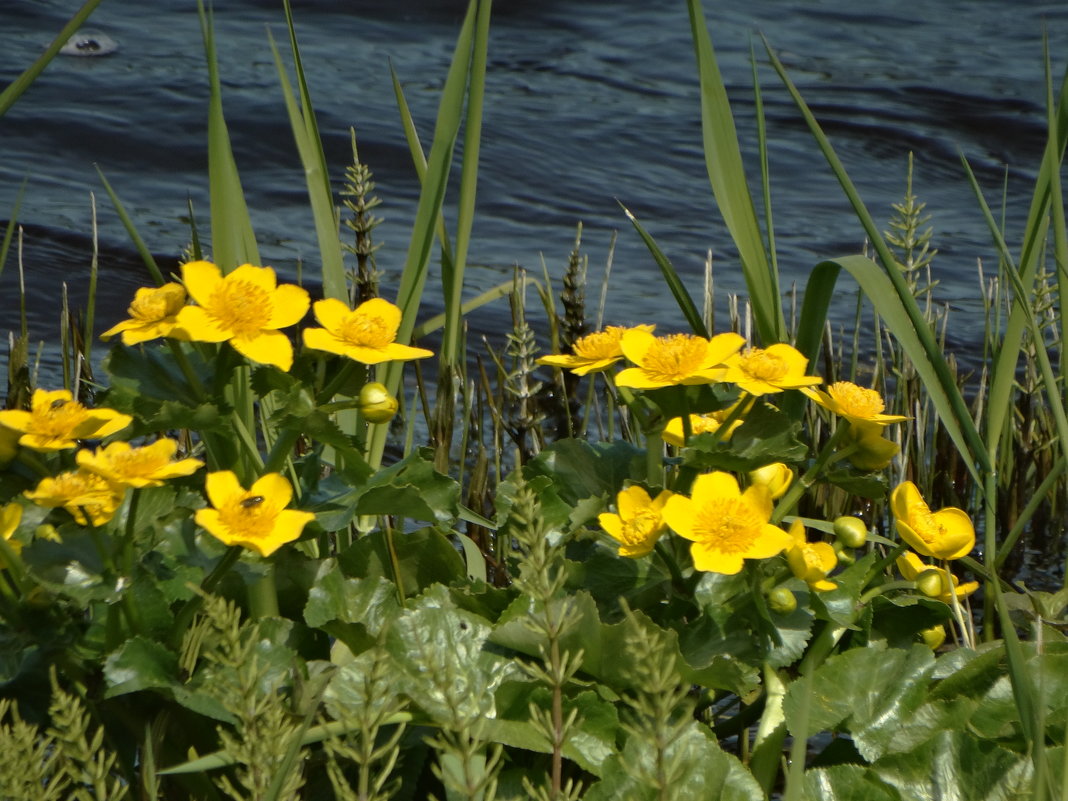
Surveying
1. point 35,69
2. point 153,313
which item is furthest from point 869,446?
point 35,69

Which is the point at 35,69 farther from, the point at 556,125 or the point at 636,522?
the point at 556,125

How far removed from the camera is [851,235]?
6250 millimetres

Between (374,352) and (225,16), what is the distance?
25.6ft

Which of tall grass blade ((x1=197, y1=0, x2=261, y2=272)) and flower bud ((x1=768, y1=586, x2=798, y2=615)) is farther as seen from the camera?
tall grass blade ((x1=197, y1=0, x2=261, y2=272))

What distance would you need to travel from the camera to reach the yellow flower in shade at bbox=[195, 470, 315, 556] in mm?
1283

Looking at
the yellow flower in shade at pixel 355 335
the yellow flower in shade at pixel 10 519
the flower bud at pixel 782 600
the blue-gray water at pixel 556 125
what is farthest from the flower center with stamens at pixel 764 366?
the blue-gray water at pixel 556 125

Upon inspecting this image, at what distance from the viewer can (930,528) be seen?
1.56 m

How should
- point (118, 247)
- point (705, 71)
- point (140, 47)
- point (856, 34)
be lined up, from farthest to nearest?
point (856, 34), point (140, 47), point (118, 247), point (705, 71)

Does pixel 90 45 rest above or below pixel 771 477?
below

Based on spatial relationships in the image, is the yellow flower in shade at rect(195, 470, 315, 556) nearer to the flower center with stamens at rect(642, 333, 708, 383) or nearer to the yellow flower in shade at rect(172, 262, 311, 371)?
the yellow flower in shade at rect(172, 262, 311, 371)

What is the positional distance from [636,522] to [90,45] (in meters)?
7.40

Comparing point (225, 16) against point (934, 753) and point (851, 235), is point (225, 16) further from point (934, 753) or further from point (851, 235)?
point (934, 753)

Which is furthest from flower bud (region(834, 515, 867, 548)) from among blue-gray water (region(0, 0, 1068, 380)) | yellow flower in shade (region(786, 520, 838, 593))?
blue-gray water (region(0, 0, 1068, 380))

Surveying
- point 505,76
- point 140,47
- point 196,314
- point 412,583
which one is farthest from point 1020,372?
point 140,47
